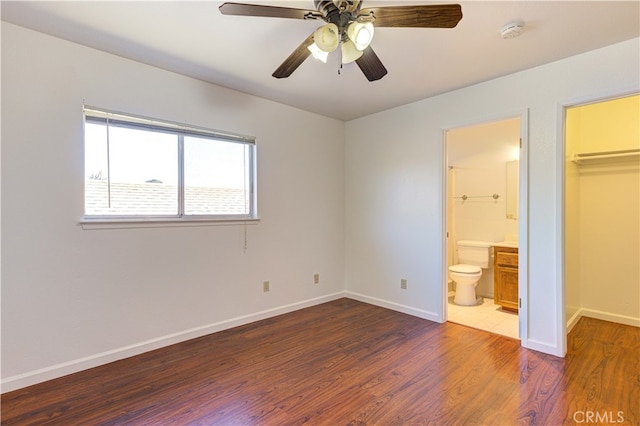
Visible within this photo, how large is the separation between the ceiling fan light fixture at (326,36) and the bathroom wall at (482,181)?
310 centimetres

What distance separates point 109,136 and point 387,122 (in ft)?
9.46

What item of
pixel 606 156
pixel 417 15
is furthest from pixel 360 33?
pixel 606 156

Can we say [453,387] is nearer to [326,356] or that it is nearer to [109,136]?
[326,356]

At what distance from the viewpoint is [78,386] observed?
7.13ft

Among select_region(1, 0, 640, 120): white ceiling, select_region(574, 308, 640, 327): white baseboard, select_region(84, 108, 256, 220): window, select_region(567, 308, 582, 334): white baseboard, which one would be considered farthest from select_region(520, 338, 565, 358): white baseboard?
select_region(84, 108, 256, 220): window

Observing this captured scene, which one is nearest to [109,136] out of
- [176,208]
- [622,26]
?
[176,208]

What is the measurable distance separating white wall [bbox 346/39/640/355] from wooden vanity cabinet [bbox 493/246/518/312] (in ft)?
3.27

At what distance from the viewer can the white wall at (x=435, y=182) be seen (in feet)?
8.41

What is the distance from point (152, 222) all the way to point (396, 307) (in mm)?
2787

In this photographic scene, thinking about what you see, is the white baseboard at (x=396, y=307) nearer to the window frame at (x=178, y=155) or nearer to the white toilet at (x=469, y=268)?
the white toilet at (x=469, y=268)

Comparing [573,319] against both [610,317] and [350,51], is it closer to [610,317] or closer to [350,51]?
[610,317]

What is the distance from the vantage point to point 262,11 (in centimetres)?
157

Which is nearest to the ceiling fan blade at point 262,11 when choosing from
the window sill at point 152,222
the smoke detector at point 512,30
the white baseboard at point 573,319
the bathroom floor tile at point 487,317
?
the smoke detector at point 512,30

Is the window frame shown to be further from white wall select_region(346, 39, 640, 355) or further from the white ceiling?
white wall select_region(346, 39, 640, 355)
